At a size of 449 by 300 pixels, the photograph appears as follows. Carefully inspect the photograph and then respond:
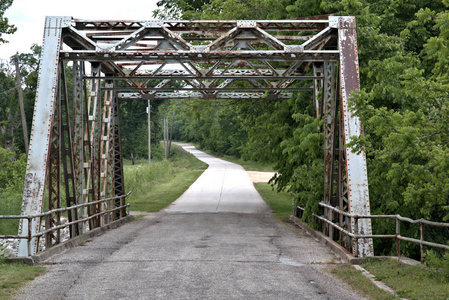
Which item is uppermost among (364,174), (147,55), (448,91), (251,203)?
(147,55)

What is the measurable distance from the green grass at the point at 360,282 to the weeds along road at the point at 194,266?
8.7 inches

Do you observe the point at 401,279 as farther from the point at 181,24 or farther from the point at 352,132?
the point at 181,24

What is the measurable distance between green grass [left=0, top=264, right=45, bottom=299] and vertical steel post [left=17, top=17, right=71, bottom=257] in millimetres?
727

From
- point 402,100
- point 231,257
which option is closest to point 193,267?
point 231,257

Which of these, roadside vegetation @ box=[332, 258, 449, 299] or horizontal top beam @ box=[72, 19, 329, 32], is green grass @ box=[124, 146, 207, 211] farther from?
roadside vegetation @ box=[332, 258, 449, 299]

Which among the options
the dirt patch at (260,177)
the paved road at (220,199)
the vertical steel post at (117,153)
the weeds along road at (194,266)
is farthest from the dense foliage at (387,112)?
the dirt patch at (260,177)

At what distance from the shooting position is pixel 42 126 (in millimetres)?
12320

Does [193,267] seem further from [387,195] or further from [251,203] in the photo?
[251,203]

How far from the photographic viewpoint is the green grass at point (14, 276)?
8.58 m

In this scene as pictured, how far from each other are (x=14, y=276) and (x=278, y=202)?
22914mm

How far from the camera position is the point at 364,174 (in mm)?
12094

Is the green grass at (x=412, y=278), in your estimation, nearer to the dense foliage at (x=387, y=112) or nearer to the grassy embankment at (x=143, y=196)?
the dense foliage at (x=387, y=112)

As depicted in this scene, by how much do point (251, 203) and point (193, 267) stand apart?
1996 centimetres

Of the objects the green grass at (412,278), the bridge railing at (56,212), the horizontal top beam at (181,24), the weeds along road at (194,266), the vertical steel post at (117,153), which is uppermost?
the horizontal top beam at (181,24)
